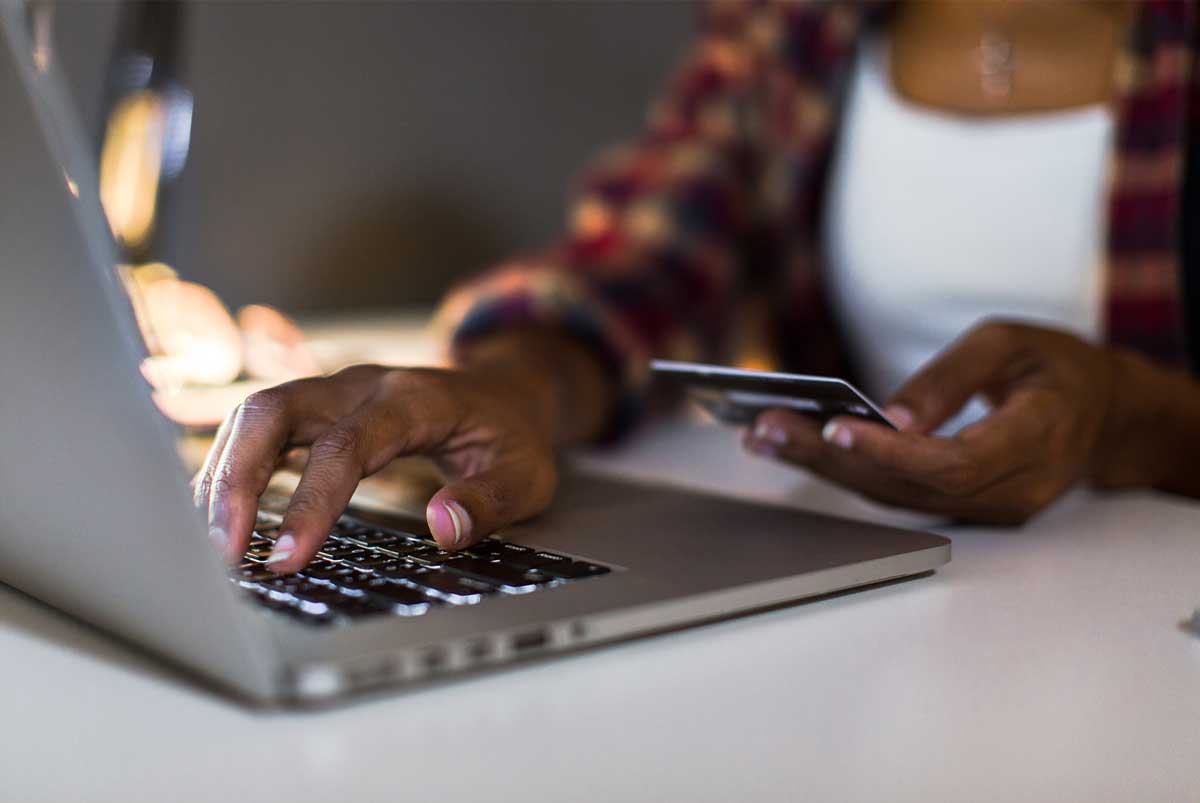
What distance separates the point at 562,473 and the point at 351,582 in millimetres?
298

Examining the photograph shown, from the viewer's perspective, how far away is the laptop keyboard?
0.37 meters

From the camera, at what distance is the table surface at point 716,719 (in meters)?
0.30

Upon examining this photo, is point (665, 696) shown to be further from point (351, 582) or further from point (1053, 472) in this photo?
point (1053, 472)

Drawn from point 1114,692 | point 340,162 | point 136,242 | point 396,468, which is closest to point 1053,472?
point 1114,692

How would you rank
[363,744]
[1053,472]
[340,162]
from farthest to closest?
[340,162], [1053,472], [363,744]

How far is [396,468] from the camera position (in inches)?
24.4

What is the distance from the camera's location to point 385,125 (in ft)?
5.26

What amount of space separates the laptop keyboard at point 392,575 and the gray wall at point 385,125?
3.29ft

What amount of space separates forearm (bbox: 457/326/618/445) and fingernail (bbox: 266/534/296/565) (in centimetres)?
35

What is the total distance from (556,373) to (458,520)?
43 cm

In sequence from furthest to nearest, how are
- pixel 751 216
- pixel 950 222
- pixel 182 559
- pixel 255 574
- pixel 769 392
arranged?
1. pixel 751 216
2. pixel 950 222
3. pixel 769 392
4. pixel 255 574
5. pixel 182 559

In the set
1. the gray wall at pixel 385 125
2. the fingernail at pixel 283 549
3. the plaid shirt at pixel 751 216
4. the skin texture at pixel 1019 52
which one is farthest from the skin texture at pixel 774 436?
the gray wall at pixel 385 125

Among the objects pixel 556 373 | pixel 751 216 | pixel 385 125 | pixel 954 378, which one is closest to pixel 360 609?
pixel 954 378

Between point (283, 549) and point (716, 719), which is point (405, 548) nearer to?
point (283, 549)
